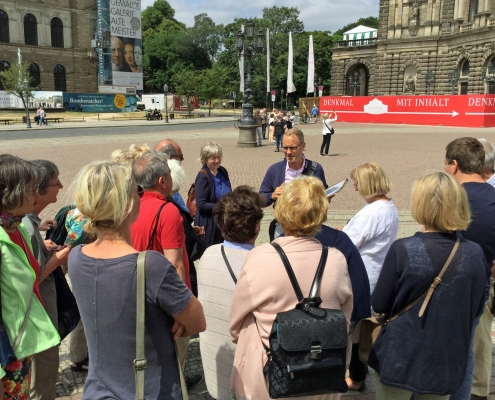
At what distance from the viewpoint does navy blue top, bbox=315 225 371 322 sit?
2965 millimetres

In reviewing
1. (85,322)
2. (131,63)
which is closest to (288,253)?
(85,322)

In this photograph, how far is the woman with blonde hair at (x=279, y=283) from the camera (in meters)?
2.17

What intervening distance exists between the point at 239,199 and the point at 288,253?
559mm

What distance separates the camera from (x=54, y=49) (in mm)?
59188

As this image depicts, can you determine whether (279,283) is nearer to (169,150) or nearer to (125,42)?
(169,150)

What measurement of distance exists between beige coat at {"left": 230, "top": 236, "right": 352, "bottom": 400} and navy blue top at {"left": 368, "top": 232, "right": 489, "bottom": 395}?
0.29 meters

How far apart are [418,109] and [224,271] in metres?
36.4

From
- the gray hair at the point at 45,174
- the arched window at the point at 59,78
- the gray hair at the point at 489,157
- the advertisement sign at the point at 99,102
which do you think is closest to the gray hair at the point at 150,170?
the gray hair at the point at 45,174

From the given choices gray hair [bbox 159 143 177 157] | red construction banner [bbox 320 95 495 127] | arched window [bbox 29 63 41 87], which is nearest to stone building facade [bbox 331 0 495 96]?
red construction banner [bbox 320 95 495 127]

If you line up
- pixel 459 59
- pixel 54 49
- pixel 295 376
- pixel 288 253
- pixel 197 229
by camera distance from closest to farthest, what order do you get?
pixel 295 376, pixel 288 253, pixel 197 229, pixel 459 59, pixel 54 49

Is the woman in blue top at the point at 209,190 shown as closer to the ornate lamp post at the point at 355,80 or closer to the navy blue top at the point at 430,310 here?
the navy blue top at the point at 430,310

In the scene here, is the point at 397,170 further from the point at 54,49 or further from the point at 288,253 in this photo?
the point at 54,49

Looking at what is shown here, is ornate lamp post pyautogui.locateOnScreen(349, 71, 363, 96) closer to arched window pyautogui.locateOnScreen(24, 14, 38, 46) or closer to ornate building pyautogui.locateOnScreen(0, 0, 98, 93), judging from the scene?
ornate building pyautogui.locateOnScreen(0, 0, 98, 93)

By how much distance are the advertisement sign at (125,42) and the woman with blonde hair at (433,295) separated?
61.1 metres
